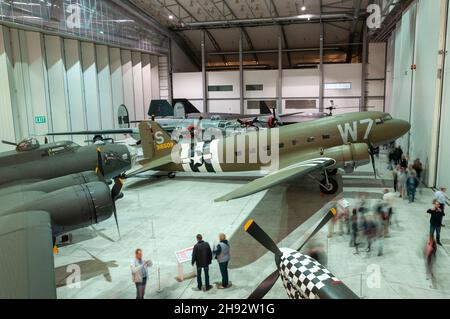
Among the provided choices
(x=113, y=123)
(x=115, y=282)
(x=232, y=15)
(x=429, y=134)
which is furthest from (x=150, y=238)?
(x=232, y=15)

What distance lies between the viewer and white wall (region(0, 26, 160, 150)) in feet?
69.6

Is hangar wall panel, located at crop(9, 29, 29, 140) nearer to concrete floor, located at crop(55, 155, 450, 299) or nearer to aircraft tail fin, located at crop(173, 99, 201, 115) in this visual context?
concrete floor, located at crop(55, 155, 450, 299)

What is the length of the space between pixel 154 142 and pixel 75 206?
869 cm

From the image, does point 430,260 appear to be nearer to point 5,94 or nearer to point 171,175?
point 171,175

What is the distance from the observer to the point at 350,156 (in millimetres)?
13125

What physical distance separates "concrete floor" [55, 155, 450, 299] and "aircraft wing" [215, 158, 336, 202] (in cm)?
140

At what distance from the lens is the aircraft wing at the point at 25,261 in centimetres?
367

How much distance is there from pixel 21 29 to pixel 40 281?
74.5ft

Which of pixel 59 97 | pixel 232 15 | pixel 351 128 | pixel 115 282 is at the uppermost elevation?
pixel 232 15

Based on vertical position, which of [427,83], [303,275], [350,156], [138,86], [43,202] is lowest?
[303,275]

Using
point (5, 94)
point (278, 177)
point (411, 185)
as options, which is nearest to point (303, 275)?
point (278, 177)

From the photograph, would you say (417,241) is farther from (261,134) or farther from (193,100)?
(193,100)

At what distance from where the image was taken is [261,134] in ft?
49.8
